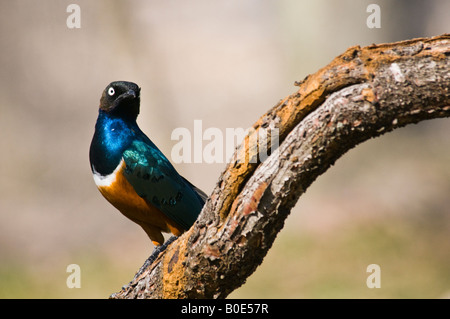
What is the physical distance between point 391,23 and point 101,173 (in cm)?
646

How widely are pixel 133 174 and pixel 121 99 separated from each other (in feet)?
1.67

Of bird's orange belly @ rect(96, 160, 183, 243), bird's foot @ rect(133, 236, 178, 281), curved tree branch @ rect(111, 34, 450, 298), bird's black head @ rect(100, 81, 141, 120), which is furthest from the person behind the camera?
bird's black head @ rect(100, 81, 141, 120)

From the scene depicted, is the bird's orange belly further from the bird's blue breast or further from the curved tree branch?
the curved tree branch

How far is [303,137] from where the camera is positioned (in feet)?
7.04

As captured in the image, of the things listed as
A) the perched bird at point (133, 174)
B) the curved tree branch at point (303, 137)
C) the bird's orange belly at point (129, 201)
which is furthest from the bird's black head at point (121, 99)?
the curved tree branch at point (303, 137)

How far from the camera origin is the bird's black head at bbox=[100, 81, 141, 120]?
3.57 metres

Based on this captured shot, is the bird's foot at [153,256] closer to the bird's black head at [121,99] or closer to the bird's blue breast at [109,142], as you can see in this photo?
the bird's blue breast at [109,142]

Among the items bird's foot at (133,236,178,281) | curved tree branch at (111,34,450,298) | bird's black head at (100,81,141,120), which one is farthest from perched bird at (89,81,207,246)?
curved tree branch at (111,34,450,298)

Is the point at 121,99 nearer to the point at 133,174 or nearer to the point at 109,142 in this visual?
the point at 109,142

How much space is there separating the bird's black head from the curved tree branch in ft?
4.46

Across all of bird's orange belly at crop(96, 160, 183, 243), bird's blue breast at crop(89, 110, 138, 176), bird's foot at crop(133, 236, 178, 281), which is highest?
bird's blue breast at crop(89, 110, 138, 176)

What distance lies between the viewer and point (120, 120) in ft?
11.9

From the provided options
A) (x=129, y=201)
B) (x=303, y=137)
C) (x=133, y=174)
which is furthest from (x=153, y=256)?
(x=303, y=137)
